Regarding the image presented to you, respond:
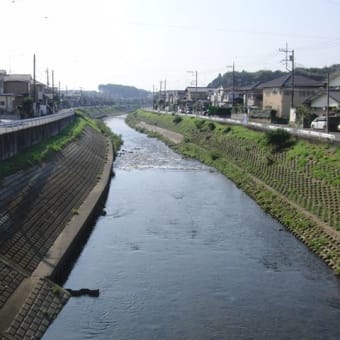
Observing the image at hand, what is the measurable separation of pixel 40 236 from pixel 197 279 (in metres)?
5.19

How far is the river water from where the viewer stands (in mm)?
12844

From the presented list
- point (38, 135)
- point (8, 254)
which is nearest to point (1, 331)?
point (8, 254)

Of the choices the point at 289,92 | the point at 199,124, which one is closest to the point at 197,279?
the point at 199,124

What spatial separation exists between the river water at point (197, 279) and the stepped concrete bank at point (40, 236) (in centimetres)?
54

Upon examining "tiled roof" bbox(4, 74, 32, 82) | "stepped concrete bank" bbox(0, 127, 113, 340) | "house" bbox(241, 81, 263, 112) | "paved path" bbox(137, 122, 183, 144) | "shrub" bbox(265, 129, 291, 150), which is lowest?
"stepped concrete bank" bbox(0, 127, 113, 340)

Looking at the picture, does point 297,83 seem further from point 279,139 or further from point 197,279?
point 197,279

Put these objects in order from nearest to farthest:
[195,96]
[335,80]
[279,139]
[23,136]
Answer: [23,136], [279,139], [335,80], [195,96]

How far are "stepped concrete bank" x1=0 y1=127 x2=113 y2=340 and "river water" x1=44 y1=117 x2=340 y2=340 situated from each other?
0.54m

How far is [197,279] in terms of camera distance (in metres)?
16.0

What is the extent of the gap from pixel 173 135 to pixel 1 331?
52755 millimetres

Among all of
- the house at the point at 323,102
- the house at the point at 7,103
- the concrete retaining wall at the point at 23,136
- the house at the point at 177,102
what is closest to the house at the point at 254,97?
the house at the point at 323,102

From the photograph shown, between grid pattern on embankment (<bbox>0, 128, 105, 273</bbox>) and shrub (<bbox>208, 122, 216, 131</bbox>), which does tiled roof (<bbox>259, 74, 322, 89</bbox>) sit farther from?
grid pattern on embankment (<bbox>0, 128, 105, 273</bbox>)

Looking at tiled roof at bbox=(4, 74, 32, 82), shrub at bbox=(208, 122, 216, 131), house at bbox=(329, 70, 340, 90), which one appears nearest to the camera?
house at bbox=(329, 70, 340, 90)

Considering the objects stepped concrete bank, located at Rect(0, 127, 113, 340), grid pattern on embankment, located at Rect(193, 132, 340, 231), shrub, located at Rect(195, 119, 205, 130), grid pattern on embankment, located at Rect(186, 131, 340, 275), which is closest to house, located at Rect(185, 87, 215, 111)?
shrub, located at Rect(195, 119, 205, 130)
